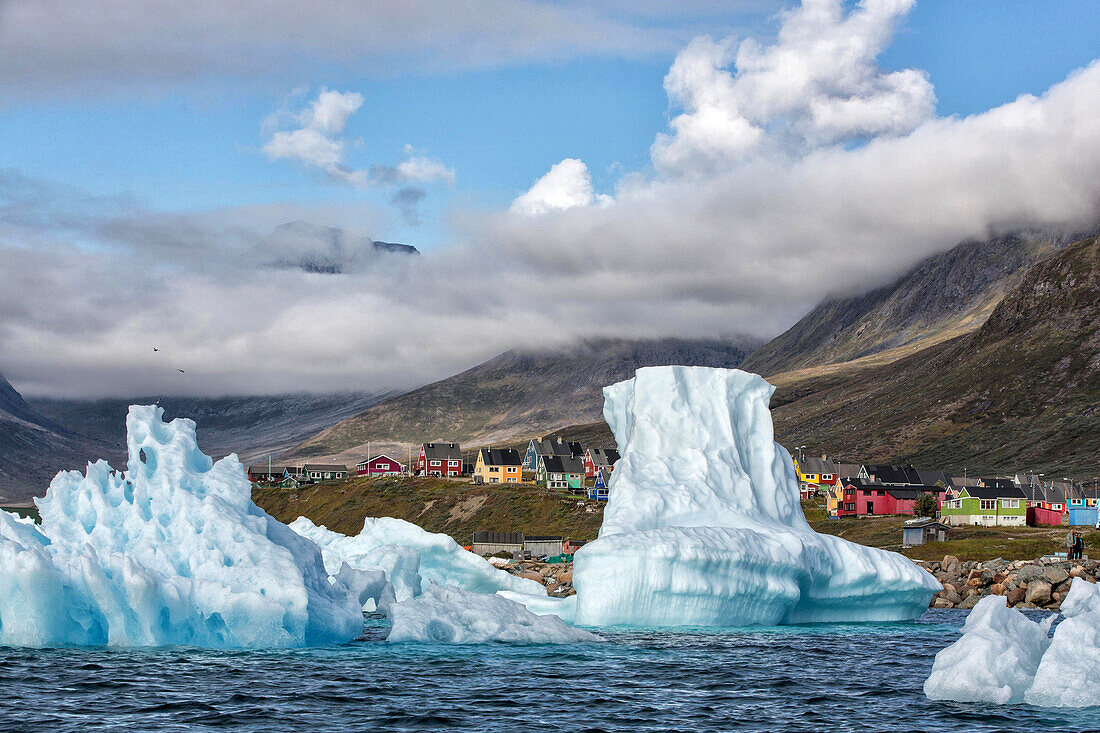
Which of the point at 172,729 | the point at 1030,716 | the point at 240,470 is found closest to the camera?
the point at 172,729

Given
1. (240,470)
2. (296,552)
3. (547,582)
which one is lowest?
(547,582)

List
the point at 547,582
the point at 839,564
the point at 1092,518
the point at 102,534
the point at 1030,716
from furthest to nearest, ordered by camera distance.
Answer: the point at 1092,518 < the point at 547,582 < the point at 839,564 < the point at 102,534 < the point at 1030,716

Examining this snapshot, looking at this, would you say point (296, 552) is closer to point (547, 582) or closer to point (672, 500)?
point (672, 500)

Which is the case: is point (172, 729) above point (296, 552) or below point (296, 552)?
below

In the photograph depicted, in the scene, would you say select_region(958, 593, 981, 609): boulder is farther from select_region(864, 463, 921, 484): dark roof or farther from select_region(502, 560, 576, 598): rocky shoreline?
select_region(864, 463, 921, 484): dark roof

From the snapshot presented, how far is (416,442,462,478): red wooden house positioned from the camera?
173 meters

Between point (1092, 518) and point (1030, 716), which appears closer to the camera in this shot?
point (1030, 716)

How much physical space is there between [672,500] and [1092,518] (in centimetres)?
8888

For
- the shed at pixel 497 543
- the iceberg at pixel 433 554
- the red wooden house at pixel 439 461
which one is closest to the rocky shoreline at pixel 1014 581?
the iceberg at pixel 433 554

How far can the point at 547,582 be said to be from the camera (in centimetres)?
7531

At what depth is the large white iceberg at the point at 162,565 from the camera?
32.6 m

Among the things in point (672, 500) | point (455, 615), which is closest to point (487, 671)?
point (455, 615)

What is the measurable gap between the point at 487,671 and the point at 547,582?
4423cm

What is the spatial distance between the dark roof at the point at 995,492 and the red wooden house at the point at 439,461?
8055 centimetres
